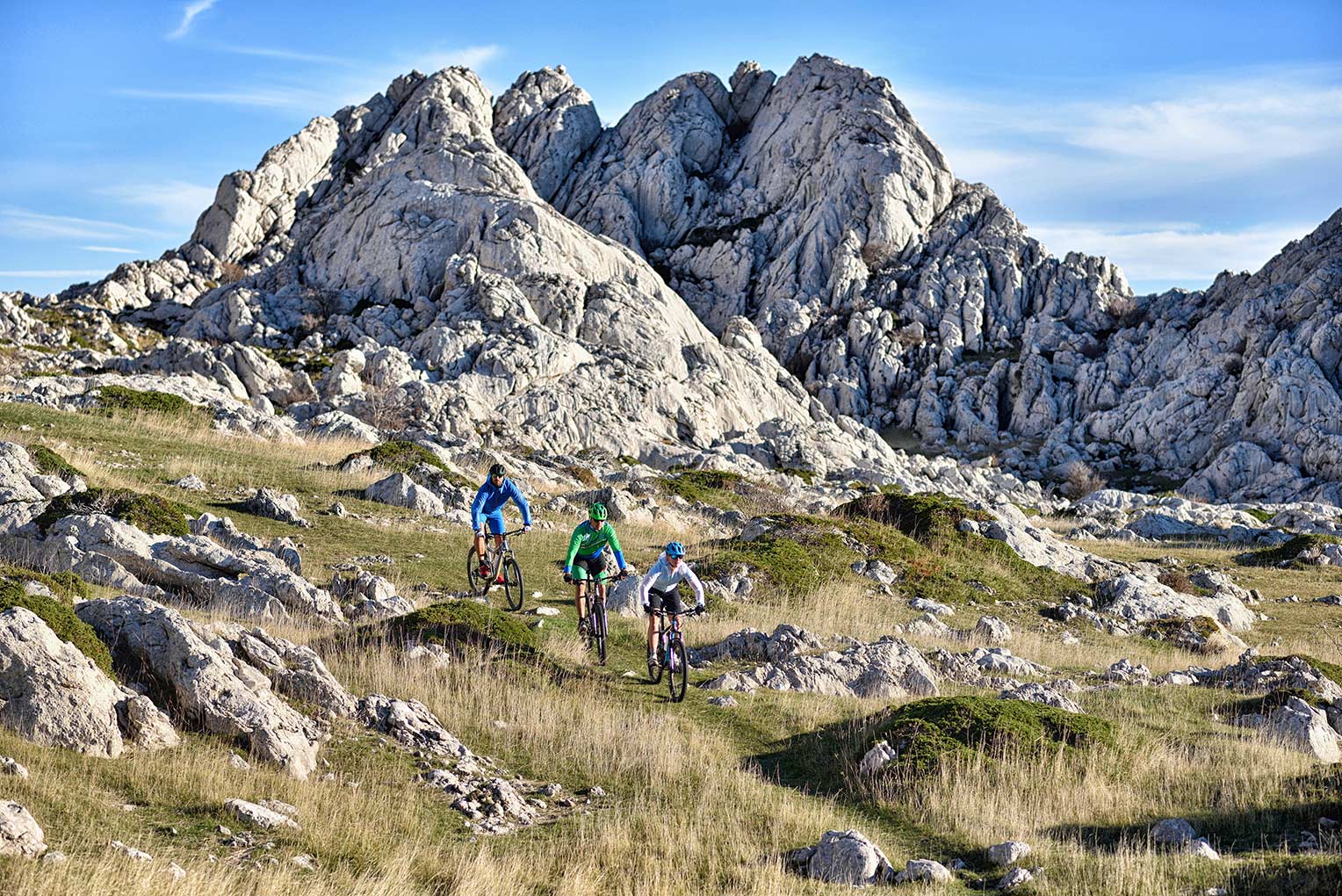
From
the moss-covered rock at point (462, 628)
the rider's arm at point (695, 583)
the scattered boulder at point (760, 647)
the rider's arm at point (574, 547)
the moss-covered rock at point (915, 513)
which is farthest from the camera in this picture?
the moss-covered rock at point (915, 513)

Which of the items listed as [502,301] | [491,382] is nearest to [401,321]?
[502,301]

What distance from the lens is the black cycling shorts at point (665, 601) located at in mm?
14633

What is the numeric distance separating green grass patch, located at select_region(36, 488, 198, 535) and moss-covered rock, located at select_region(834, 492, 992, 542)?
20383 mm

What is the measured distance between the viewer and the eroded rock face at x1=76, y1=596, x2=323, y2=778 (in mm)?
10062

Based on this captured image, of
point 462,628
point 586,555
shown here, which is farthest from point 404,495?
point 586,555

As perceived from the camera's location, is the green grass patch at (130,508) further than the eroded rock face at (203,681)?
Yes

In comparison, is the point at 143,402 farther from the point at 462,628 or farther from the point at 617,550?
the point at 617,550

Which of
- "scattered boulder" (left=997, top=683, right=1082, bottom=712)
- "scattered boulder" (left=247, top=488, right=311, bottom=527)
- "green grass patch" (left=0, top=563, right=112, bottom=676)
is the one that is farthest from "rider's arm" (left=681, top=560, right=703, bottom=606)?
"scattered boulder" (left=247, top=488, right=311, bottom=527)

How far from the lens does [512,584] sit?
19094 mm

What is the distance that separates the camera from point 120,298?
273 feet

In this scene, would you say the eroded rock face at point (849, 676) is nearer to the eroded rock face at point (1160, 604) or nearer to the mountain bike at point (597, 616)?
the mountain bike at point (597, 616)

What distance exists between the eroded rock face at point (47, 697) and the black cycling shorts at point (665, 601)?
291 inches

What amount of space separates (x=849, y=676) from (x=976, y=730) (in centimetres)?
414

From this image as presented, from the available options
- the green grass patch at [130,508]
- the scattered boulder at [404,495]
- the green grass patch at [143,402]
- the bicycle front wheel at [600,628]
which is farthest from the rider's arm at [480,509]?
the green grass patch at [143,402]
